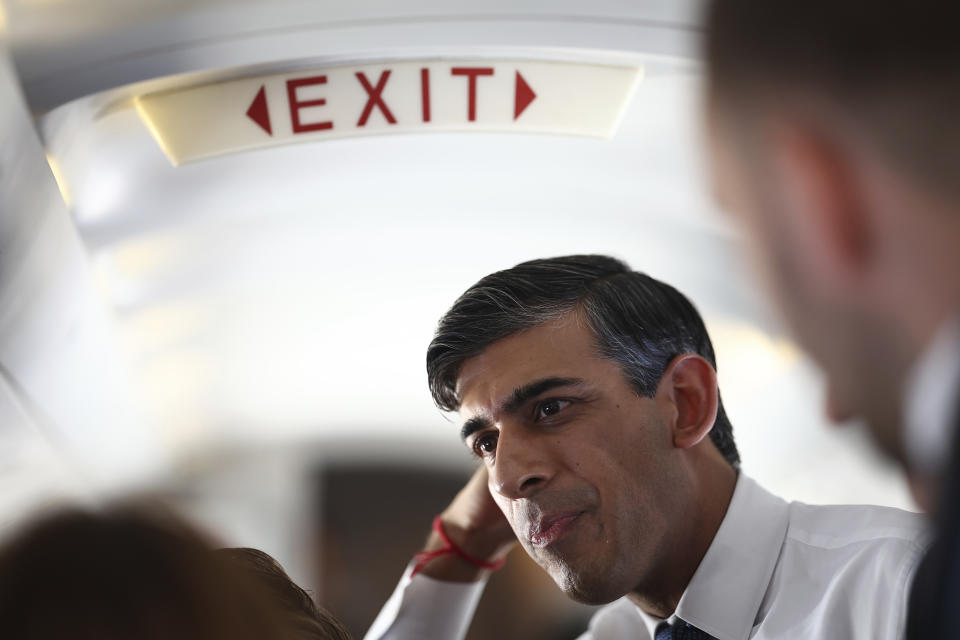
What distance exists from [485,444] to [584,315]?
313 mm

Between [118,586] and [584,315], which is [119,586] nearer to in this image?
[118,586]

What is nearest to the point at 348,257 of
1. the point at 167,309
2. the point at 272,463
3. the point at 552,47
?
the point at 167,309

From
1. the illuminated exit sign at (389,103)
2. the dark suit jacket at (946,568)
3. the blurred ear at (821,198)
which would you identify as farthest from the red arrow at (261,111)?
the dark suit jacket at (946,568)

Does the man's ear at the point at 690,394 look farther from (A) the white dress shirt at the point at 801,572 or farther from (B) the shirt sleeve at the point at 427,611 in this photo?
(B) the shirt sleeve at the point at 427,611

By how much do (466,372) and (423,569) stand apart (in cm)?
60

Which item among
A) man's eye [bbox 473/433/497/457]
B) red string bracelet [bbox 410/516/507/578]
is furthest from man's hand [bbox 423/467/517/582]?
man's eye [bbox 473/433/497/457]

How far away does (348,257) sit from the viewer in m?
2.35

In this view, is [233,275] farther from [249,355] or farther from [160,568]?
[160,568]

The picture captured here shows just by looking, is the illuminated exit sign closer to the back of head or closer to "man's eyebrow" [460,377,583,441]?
"man's eyebrow" [460,377,583,441]

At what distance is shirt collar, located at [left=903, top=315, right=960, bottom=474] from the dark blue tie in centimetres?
113

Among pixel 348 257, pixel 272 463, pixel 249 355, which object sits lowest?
pixel 272 463

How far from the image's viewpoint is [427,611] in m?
2.08

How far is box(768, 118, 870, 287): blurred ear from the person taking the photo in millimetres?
612

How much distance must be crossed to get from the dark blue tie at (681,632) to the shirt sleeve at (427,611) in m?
0.54
